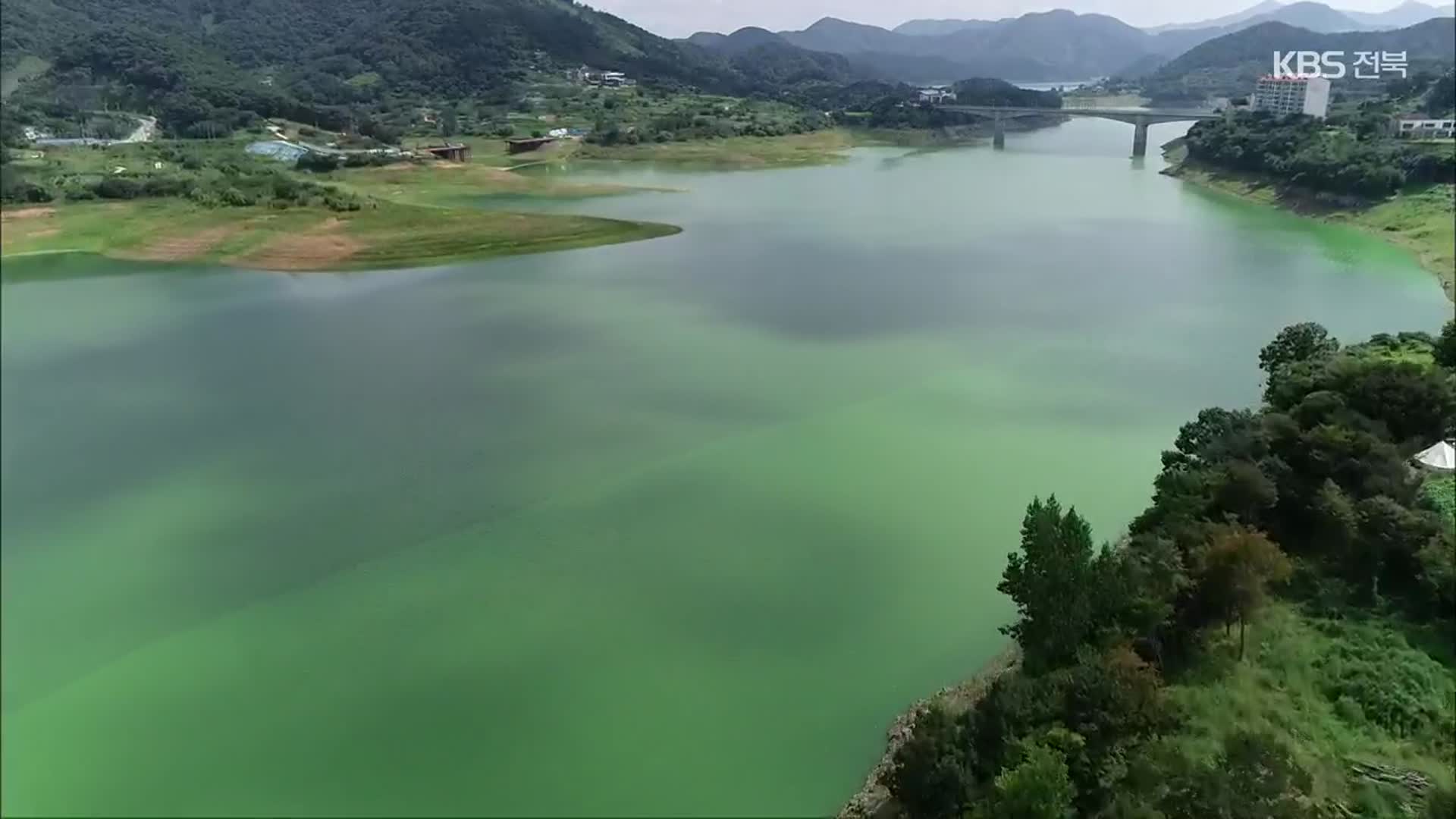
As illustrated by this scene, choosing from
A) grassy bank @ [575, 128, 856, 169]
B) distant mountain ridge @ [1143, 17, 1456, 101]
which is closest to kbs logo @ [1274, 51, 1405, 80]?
distant mountain ridge @ [1143, 17, 1456, 101]

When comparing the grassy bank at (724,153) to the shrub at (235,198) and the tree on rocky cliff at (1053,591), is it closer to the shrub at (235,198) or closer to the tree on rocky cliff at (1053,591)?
the shrub at (235,198)

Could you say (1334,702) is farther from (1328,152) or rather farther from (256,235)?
(1328,152)

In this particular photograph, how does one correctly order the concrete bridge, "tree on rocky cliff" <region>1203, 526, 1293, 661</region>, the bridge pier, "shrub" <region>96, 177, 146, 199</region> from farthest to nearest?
the concrete bridge, the bridge pier, "tree on rocky cliff" <region>1203, 526, 1293, 661</region>, "shrub" <region>96, 177, 146, 199</region>

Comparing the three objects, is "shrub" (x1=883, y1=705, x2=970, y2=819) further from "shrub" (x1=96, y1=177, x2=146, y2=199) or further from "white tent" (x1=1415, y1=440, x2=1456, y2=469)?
"white tent" (x1=1415, y1=440, x2=1456, y2=469)

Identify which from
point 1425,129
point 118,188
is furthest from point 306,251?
point 1425,129

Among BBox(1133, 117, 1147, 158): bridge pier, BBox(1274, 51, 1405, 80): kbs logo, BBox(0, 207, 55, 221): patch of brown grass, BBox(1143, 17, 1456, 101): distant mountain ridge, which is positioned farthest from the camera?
BBox(1133, 117, 1147, 158): bridge pier
